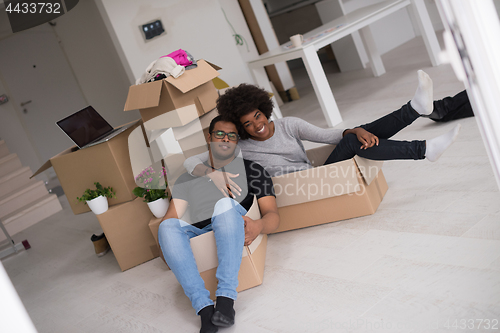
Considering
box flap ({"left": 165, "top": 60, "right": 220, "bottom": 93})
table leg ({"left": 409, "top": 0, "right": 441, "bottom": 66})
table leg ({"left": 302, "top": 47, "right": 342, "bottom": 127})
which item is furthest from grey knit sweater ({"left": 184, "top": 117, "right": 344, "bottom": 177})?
→ table leg ({"left": 409, "top": 0, "right": 441, "bottom": 66})

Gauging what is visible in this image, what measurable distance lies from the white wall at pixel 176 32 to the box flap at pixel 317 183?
2330mm

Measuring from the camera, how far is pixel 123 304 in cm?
200

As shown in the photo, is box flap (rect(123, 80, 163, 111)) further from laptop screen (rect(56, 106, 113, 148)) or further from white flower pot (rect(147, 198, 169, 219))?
white flower pot (rect(147, 198, 169, 219))

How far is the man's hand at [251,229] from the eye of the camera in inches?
66.0

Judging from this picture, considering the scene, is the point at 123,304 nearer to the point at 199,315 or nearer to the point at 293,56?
the point at 199,315

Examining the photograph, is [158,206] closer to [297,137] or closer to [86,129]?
[86,129]

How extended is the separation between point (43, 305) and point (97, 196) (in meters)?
0.68

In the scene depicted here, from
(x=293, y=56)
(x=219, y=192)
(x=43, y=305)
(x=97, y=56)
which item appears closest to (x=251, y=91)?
(x=219, y=192)

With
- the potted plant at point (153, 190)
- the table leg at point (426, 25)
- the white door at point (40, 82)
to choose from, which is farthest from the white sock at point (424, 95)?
the white door at point (40, 82)

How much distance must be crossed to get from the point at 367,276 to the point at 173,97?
1355 millimetres

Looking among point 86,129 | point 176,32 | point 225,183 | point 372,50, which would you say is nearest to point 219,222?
point 225,183

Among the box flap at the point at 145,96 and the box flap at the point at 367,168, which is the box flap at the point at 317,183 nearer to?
the box flap at the point at 367,168

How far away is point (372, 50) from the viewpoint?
13.9 feet

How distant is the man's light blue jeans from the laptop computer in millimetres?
772
